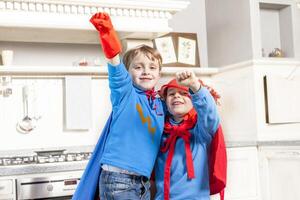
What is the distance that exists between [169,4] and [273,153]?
3.48 feet

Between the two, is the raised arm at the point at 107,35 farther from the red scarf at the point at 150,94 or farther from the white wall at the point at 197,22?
the white wall at the point at 197,22

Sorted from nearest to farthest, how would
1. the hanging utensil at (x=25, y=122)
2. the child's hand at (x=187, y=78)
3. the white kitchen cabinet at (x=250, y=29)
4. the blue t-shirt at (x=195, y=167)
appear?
the child's hand at (x=187, y=78)
the blue t-shirt at (x=195, y=167)
the hanging utensil at (x=25, y=122)
the white kitchen cabinet at (x=250, y=29)

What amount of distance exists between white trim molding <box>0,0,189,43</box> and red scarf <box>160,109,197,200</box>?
1328 mm

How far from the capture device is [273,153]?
2.51m

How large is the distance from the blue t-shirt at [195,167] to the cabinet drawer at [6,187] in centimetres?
95

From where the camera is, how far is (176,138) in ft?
4.35

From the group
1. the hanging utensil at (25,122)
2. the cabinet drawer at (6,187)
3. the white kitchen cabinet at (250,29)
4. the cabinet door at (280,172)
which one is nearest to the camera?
the cabinet drawer at (6,187)

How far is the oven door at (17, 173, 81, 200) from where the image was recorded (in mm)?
2043

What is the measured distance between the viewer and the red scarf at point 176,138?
1.29m

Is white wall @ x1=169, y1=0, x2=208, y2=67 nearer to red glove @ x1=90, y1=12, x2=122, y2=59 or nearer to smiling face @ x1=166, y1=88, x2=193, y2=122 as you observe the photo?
smiling face @ x1=166, y1=88, x2=193, y2=122

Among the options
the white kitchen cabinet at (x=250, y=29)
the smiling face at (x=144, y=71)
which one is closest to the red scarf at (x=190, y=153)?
the smiling face at (x=144, y=71)

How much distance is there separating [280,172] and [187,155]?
1.33 metres

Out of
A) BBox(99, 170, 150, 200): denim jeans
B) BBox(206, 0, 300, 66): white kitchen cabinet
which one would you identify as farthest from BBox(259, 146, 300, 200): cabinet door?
BBox(99, 170, 150, 200): denim jeans

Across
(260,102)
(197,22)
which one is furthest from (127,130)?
(197,22)
